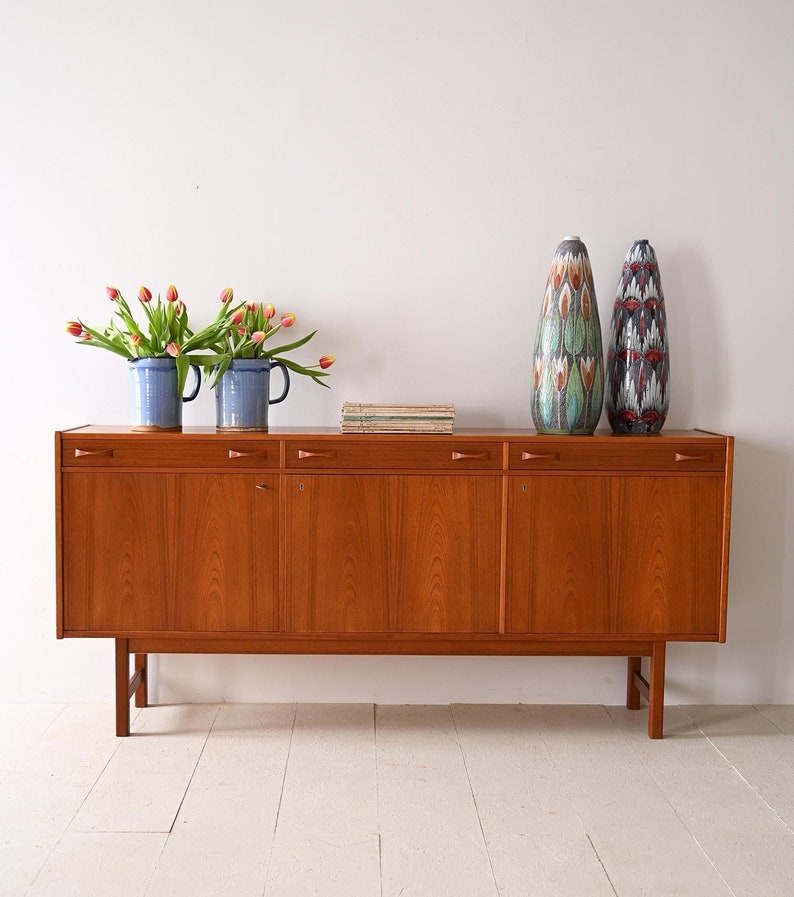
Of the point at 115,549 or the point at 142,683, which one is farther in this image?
the point at 142,683

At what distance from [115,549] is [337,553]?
0.62 metres

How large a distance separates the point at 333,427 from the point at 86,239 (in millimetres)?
965

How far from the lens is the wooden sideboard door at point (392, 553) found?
2668 millimetres

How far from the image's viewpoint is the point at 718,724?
2.95 metres

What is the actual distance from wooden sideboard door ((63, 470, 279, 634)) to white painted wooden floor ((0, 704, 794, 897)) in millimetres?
374

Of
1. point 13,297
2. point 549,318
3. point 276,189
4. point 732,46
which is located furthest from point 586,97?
point 13,297

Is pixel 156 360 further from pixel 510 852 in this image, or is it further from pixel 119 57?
pixel 510 852

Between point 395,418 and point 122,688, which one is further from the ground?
point 395,418

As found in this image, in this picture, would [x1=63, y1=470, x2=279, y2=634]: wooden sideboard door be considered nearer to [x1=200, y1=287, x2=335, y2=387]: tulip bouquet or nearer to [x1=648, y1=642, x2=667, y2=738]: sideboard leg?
[x1=200, y1=287, x2=335, y2=387]: tulip bouquet

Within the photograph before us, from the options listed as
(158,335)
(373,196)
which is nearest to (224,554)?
(158,335)

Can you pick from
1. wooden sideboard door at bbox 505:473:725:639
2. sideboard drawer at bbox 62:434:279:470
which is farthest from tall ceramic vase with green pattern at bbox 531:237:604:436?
sideboard drawer at bbox 62:434:279:470

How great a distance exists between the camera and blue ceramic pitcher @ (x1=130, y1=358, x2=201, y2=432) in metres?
2.71

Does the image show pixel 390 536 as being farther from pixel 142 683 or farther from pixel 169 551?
pixel 142 683

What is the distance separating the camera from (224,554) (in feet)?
8.77
